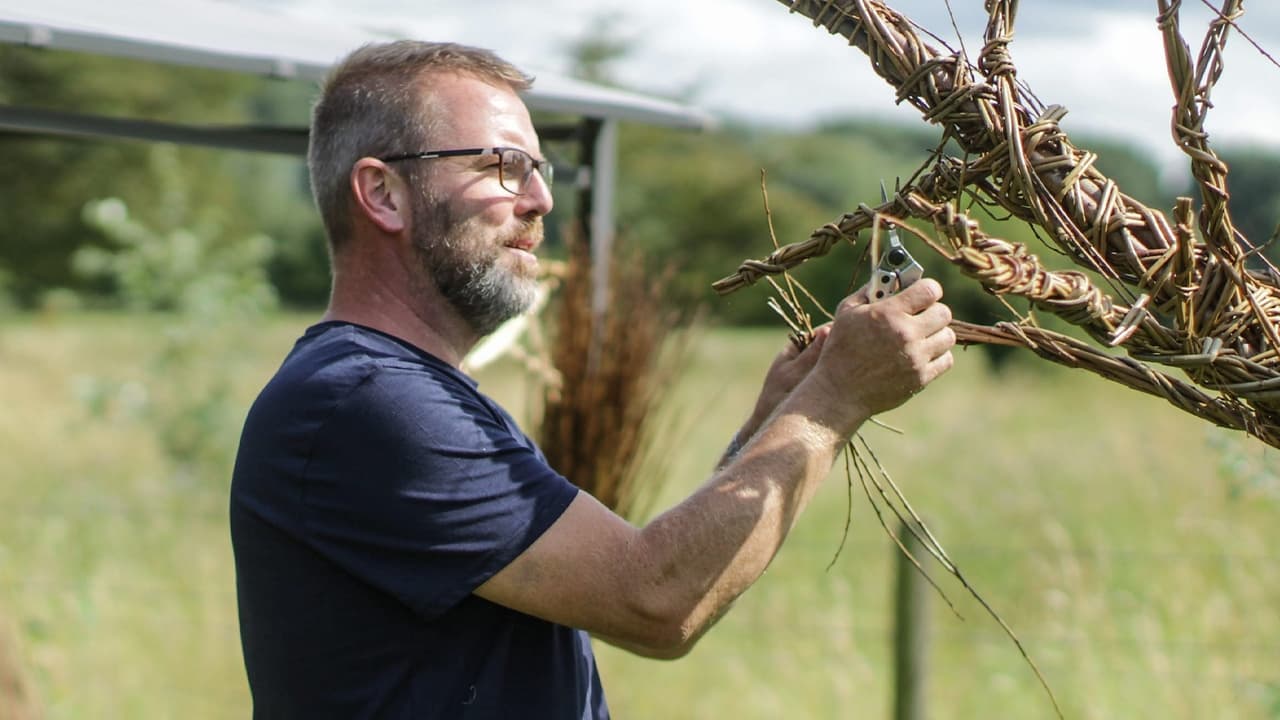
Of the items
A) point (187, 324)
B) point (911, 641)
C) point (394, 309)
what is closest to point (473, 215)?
point (394, 309)

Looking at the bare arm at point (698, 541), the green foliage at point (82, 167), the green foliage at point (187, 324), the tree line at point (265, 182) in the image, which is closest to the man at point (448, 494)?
the bare arm at point (698, 541)

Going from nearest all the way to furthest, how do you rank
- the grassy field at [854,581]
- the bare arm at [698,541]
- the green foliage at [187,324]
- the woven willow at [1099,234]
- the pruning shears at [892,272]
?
the woven willow at [1099,234]
the pruning shears at [892,272]
the bare arm at [698,541]
the grassy field at [854,581]
the green foliage at [187,324]

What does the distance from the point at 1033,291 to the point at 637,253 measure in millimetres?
1946

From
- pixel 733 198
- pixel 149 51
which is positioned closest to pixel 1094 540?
pixel 149 51

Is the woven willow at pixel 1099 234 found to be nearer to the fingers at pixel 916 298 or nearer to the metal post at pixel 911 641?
the fingers at pixel 916 298

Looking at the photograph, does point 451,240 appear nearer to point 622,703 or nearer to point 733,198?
point 622,703

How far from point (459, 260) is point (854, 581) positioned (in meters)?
6.46

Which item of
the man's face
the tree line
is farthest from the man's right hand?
the tree line

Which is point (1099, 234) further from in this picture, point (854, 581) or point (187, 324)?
point (187, 324)

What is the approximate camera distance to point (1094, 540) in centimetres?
741

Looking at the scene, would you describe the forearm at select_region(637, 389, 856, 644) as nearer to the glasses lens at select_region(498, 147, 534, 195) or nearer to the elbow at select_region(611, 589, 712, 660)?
the elbow at select_region(611, 589, 712, 660)

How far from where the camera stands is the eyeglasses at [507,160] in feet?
5.92

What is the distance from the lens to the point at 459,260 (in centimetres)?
180

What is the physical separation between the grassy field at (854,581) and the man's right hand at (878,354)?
1.58 m
